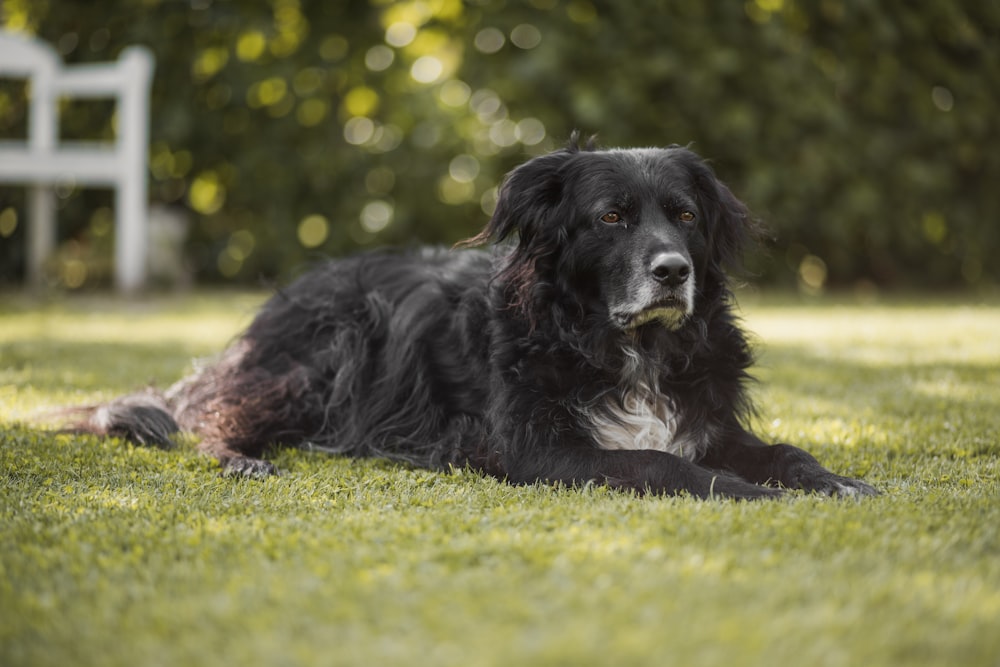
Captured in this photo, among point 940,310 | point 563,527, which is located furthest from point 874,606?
point 940,310

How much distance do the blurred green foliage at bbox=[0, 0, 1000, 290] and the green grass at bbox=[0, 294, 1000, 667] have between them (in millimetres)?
6194

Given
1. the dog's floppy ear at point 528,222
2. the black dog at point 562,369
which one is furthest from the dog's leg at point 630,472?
the dog's floppy ear at point 528,222

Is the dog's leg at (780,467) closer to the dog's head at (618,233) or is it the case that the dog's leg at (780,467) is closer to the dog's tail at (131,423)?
the dog's head at (618,233)

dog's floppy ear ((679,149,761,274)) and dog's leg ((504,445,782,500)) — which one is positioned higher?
dog's floppy ear ((679,149,761,274))

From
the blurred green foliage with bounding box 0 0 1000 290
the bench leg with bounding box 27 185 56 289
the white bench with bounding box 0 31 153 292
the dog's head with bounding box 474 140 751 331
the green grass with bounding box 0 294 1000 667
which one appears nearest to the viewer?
the green grass with bounding box 0 294 1000 667

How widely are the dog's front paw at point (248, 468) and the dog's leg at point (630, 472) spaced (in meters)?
0.80

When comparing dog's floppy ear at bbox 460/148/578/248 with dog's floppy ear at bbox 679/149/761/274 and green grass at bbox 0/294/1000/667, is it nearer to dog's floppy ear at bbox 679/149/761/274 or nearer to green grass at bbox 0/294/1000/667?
dog's floppy ear at bbox 679/149/761/274

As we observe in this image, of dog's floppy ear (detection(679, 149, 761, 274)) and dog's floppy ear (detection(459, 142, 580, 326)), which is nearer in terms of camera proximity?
dog's floppy ear (detection(459, 142, 580, 326))

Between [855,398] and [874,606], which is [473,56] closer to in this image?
[855,398]

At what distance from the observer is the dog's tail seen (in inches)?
135

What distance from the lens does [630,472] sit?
2.81 metres

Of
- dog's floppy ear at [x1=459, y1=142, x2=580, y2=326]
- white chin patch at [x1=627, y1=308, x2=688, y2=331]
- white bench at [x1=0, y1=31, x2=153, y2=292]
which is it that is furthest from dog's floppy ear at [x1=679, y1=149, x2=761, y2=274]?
white bench at [x1=0, y1=31, x2=153, y2=292]

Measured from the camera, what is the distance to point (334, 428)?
147 inches

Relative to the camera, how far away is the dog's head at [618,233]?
10.1ft
